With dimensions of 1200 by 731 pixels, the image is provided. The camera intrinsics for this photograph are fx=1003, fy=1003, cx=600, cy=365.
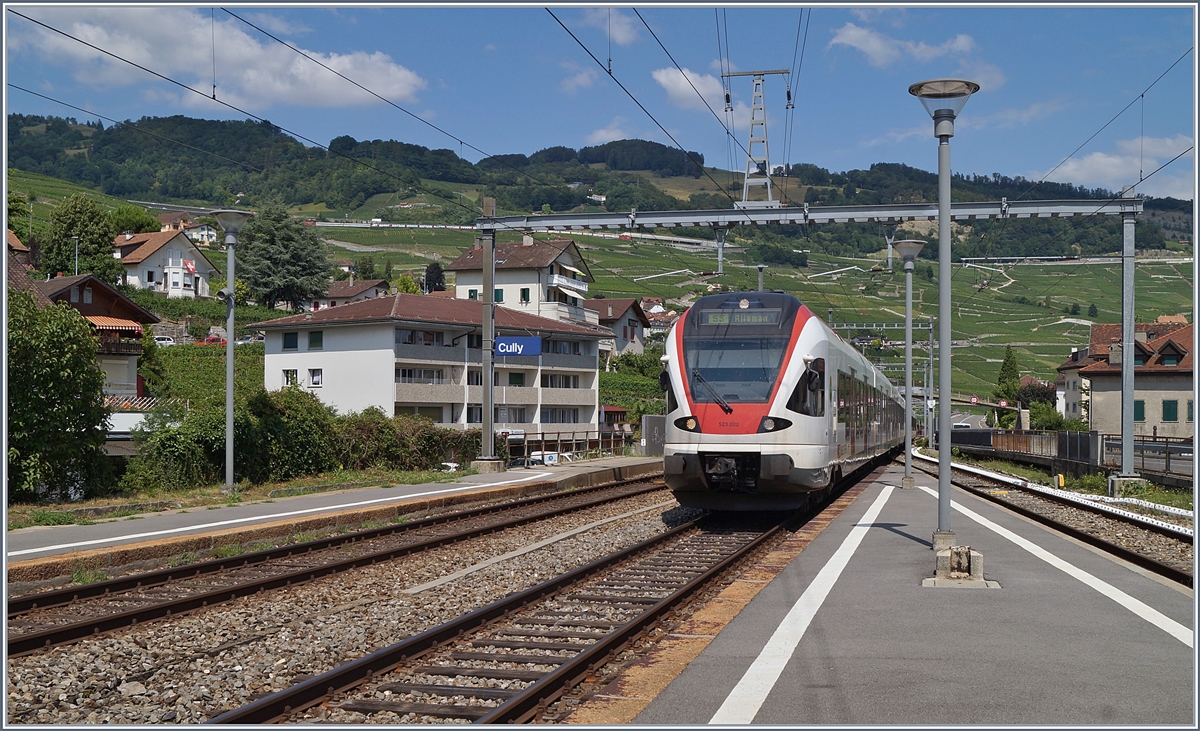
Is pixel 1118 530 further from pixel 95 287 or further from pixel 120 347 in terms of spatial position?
pixel 95 287

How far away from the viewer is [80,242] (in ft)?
266

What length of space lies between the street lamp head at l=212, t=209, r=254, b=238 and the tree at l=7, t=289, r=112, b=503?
309 centimetres

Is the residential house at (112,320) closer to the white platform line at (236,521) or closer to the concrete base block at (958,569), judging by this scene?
the white platform line at (236,521)

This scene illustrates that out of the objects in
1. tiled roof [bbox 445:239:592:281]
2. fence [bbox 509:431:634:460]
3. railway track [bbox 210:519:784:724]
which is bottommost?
fence [bbox 509:431:634:460]

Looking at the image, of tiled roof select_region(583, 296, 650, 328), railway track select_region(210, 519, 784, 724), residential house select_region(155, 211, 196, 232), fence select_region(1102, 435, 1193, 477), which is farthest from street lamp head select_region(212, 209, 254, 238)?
residential house select_region(155, 211, 196, 232)

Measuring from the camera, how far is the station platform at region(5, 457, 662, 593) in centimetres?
1149

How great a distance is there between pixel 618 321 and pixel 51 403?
68.5 metres

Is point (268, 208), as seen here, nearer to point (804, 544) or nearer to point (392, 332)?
point (392, 332)

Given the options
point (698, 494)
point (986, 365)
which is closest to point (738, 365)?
point (698, 494)

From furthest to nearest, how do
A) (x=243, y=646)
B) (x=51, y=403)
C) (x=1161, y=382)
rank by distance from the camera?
(x=1161, y=382) → (x=51, y=403) → (x=243, y=646)

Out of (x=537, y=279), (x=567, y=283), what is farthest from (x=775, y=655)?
(x=567, y=283)

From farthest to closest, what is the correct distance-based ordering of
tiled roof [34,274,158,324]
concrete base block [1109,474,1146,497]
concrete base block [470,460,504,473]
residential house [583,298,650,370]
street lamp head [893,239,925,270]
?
residential house [583,298,650,370] < tiled roof [34,274,158,324] < concrete base block [470,460,504,473] < concrete base block [1109,474,1146,497] < street lamp head [893,239,925,270]

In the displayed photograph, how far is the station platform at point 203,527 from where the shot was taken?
37.7 feet

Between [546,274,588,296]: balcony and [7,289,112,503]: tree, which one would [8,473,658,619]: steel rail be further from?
[546,274,588,296]: balcony
